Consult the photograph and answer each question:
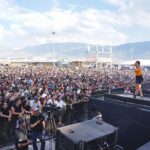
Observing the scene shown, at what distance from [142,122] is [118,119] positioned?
145 cm

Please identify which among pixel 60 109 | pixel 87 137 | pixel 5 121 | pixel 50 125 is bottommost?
pixel 50 125

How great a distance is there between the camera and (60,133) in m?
6.20

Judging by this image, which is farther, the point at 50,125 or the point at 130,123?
the point at 50,125

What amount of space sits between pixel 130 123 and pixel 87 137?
4742 mm

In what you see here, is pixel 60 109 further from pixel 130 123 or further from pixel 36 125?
pixel 130 123

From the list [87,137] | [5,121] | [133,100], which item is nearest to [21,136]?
[5,121]

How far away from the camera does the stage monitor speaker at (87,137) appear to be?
18.6ft

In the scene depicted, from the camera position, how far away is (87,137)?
19.1 ft

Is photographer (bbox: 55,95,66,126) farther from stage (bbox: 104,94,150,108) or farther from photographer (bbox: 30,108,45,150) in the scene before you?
photographer (bbox: 30,108,45,150)

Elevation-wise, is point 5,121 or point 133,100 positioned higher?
point 133,100

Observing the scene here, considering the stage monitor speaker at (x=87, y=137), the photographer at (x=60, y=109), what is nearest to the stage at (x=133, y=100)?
the photographer at (x=60, y=109)

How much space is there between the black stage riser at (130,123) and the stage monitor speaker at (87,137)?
332 centimetres

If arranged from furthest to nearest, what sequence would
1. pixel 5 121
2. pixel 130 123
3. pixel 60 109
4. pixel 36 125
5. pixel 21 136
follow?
pixel 60 109 → pixel 5 121 → pixel 130 123 → pixel 36 125 → pixel 21 136

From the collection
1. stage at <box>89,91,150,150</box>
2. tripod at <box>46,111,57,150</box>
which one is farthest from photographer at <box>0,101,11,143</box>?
stage at <box>89,91,150,150</box>
